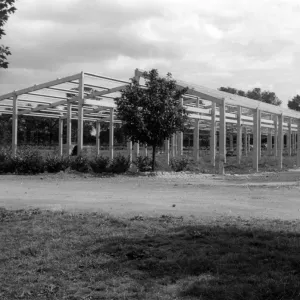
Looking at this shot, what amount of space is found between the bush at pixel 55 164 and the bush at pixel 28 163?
24 centimetres

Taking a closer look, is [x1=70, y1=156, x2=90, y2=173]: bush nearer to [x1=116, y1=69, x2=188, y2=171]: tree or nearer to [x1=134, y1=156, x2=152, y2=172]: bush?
[x1=116, y1=69, x2=188, y2=171]: tree

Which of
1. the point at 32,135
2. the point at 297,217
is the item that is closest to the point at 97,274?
the point at 297,217

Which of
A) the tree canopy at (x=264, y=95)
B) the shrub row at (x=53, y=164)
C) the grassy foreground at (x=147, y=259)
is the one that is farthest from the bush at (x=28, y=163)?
the tree canopy at (x=264, y=95)

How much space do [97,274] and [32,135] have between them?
3643cm

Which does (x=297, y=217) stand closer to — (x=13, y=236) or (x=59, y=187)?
(x=13, y=236)

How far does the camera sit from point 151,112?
18.6 metres

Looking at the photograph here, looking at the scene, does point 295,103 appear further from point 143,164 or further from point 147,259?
point 147,259

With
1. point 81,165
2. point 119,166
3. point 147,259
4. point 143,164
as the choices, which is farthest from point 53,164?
point 147,259

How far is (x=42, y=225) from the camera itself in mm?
6625

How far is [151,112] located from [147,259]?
13830mm

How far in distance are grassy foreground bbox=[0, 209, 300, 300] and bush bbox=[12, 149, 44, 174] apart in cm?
1141

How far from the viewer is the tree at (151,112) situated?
60.1 feet

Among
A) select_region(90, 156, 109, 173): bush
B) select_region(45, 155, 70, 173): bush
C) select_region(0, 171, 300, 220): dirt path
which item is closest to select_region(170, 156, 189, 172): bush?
select_region(90, 156, 109, 173): bush

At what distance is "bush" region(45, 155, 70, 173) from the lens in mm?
18438
